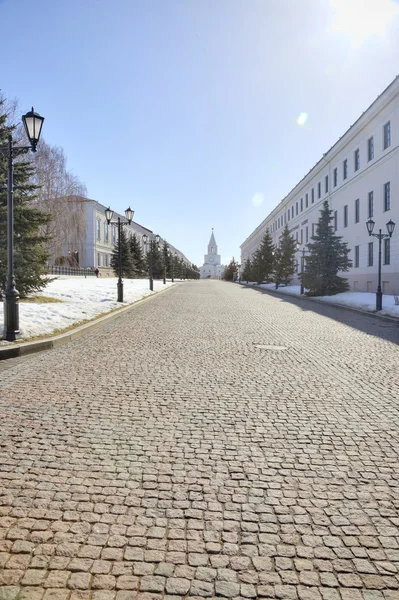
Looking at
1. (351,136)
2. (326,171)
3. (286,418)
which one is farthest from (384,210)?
(286,418)

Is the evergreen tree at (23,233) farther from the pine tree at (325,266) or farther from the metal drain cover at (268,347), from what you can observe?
the pine tree at (325,266)

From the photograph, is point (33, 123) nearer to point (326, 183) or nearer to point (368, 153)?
point (368, 153)

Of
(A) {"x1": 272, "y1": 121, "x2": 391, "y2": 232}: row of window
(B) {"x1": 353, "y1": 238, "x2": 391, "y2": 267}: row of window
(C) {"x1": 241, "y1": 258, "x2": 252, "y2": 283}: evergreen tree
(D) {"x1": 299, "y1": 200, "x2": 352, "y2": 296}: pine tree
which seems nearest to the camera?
(B) {"x1": 353, "y1": 238, "x2": 391, "y2": 267}: row of window

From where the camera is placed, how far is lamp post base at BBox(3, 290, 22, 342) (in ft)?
29.5

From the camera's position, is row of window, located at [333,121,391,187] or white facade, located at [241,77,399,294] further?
row of window, located at [333,121,391,187]

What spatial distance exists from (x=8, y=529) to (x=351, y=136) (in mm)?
38156

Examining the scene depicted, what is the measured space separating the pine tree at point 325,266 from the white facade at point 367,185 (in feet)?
9.07

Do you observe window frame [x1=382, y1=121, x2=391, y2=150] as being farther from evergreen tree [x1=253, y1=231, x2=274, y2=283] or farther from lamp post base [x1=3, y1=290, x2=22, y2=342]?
evergreen tree [x1=253, y1=231, x2=274, y2=283]

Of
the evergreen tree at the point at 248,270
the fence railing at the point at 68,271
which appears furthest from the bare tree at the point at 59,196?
the evergreen tree at the point at 248,270

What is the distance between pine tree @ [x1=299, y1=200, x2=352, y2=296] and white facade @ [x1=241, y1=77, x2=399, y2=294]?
2.76 metres

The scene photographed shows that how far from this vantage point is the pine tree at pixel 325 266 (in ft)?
96.6

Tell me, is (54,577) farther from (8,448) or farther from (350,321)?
(350,321)

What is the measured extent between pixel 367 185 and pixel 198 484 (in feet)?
110

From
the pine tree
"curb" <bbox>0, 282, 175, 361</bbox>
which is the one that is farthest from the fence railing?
"curb" <bbox>0, 282, 175, 361</bbox>
